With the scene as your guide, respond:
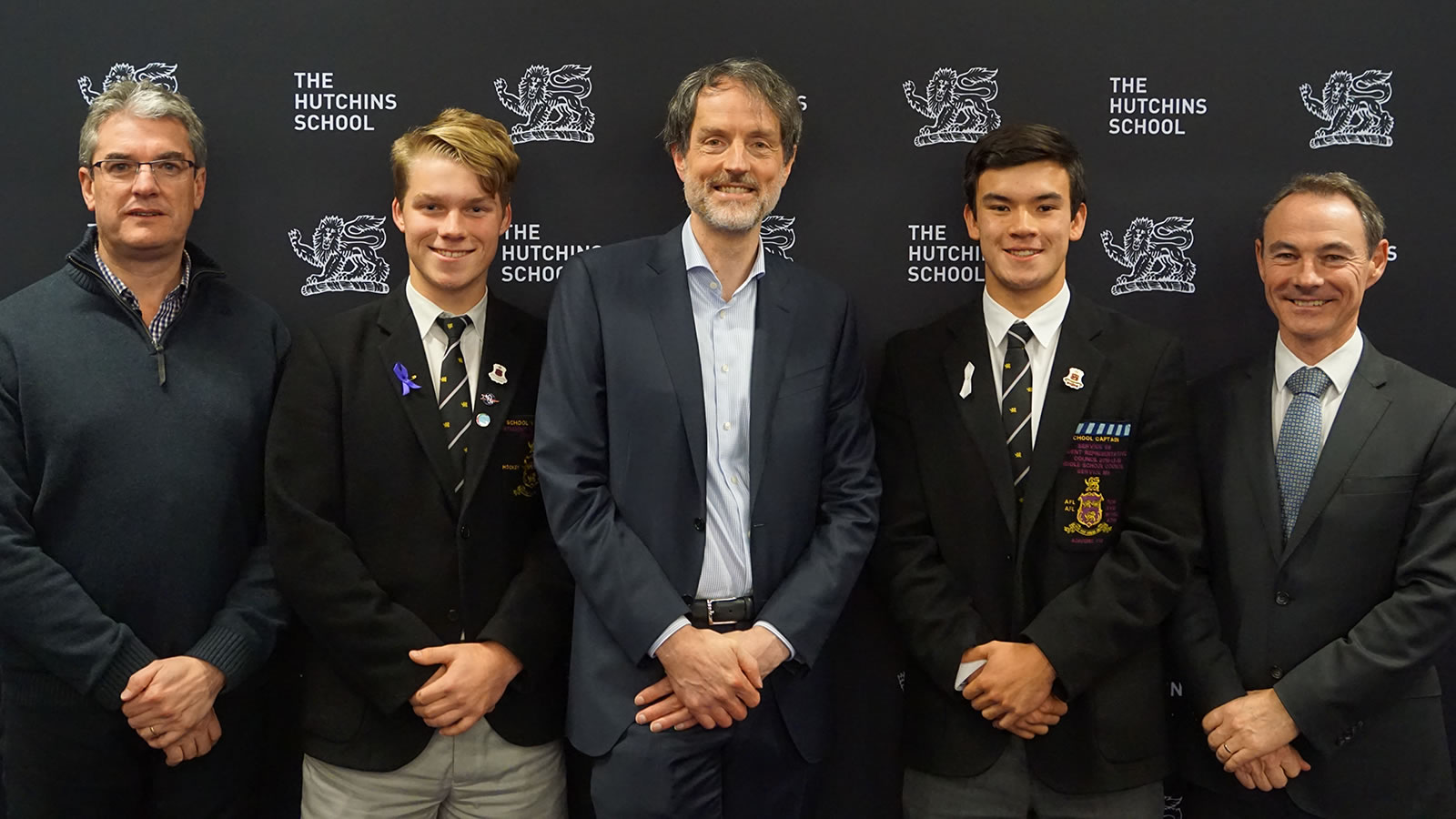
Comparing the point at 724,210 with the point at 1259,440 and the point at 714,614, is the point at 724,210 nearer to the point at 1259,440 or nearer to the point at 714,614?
the point at 714,614

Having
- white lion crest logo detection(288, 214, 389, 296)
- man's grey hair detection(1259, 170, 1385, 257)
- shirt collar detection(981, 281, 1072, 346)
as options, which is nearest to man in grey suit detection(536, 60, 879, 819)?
shirt collar detection(981, 281, 1072, 346)

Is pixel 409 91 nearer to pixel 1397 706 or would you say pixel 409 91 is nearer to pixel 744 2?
pixel 744 2

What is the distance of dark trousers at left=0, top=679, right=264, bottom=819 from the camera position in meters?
2.57

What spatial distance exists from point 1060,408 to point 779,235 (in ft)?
3.33

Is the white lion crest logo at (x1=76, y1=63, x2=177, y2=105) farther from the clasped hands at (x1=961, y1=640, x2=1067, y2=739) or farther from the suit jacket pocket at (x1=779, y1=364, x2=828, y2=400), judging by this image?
the clasped hands at (x1=961, y1=640, x2=1067, y2=739)

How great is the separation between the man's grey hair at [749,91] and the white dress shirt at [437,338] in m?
0.72

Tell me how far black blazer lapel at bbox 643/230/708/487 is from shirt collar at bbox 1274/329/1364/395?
157cm

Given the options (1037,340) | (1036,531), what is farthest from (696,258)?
(1036,531)

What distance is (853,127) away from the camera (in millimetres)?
3182

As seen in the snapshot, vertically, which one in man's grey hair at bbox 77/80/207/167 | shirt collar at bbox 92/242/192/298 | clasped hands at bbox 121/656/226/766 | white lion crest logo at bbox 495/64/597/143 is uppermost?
white lion crest logo at bbox 495/64/597/143

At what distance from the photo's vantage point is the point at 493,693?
2.55 m

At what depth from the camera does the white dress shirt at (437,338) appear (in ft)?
8.83

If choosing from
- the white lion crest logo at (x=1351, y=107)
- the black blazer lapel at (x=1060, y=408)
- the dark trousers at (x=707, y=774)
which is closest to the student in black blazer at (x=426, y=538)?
the dark trousers at (x=707, y=774)

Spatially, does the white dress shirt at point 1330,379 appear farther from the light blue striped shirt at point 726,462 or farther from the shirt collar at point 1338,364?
the light blue striped shirt at point 726,462
